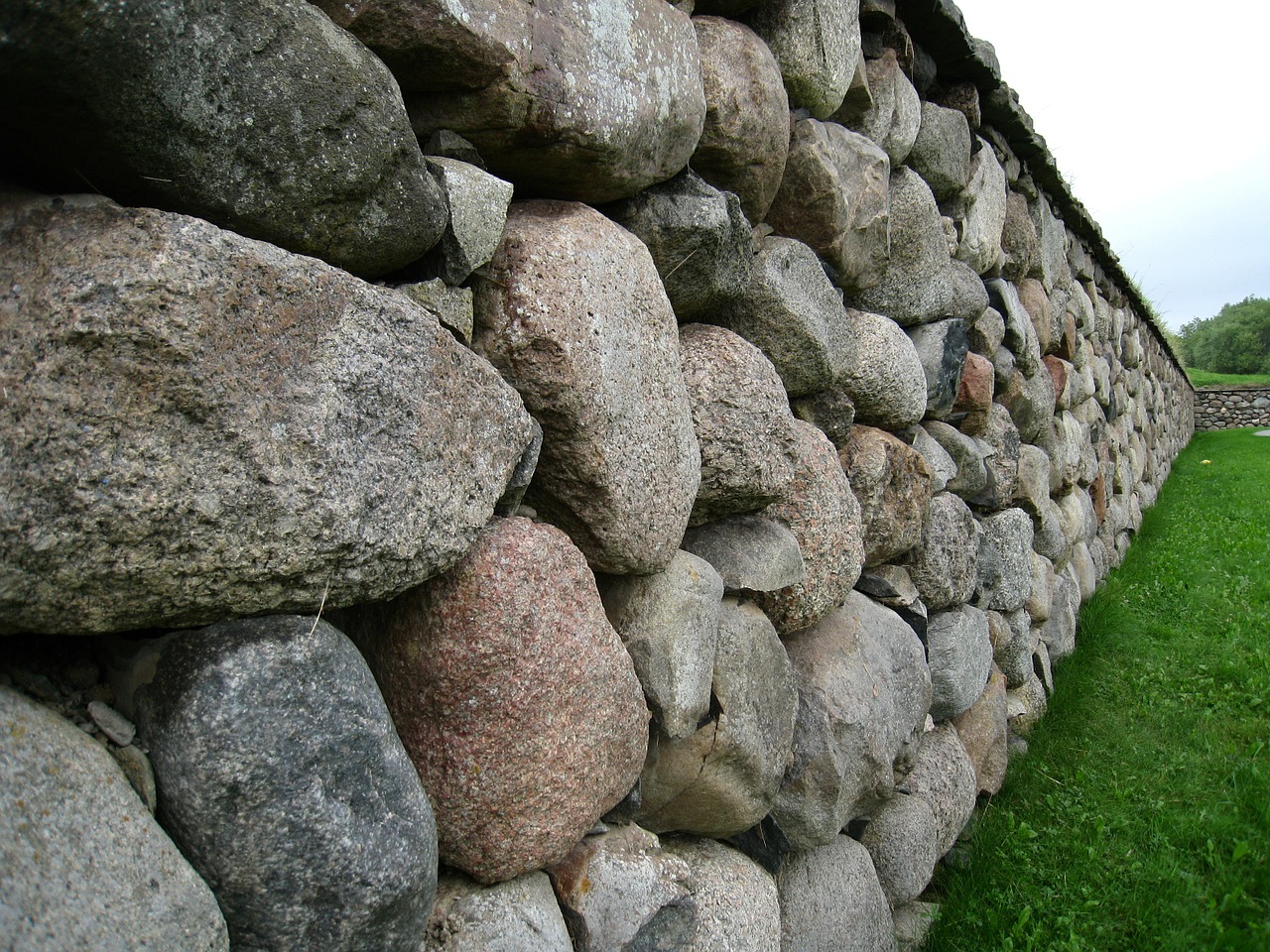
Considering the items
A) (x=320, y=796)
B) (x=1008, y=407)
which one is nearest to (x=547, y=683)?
(x=320, y=796)

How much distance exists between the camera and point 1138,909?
2230 millimetres

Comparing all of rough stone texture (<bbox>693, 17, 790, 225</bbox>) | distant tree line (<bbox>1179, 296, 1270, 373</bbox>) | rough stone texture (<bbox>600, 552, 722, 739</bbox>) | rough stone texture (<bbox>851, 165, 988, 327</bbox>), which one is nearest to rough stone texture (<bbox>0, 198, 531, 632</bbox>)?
rough stone texture (<bbox>600, 552, 722, 739</bbox>)

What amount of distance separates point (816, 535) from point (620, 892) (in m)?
0.82

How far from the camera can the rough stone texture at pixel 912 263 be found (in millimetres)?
2451

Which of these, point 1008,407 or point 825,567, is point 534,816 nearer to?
point 825,567

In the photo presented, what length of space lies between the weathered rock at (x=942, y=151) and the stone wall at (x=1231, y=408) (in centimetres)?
1929

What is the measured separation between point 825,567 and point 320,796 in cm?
118

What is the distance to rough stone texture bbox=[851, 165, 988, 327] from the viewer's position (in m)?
2.45

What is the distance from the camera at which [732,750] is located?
145 cm

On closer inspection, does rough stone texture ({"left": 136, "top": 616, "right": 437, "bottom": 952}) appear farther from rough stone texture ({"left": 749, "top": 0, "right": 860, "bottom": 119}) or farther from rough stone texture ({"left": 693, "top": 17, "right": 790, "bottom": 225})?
rough stone texture ({"left": 749, "top": 0, "right": 860, "bottom": 119})

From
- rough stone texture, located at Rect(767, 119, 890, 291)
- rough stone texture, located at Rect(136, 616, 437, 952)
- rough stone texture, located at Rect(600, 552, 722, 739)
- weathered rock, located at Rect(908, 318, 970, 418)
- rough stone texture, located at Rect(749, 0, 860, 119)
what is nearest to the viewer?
rough stone texture, located at Rect(136, 616, 437, 952)

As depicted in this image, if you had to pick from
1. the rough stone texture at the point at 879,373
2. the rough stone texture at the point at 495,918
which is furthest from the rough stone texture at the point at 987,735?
the rough stone texture at the point at 495,918

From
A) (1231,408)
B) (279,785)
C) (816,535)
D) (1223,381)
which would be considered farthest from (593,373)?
(1223,381)

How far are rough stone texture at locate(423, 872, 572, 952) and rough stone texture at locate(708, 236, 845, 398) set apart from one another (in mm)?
1096
